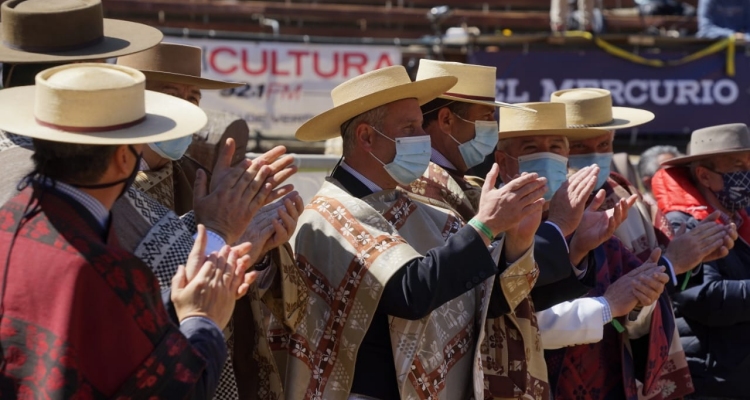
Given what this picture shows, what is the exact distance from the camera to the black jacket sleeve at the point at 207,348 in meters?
2.68

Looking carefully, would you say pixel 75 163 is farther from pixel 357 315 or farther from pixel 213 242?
pixel 357 315

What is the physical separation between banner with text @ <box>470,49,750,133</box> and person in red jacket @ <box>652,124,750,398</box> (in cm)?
513

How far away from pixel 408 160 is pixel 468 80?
3.06ft

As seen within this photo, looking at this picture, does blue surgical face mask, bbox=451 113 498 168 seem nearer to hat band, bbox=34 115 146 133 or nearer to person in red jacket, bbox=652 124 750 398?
person in red jacket, bbox=652 124 750 398

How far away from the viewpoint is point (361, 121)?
3951mm

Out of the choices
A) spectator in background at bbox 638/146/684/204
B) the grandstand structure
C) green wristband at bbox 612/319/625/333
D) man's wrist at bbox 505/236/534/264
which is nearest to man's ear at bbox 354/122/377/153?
man's wrist at bbox 505/236/534/264

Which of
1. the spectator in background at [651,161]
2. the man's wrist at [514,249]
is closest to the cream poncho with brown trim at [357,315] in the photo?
the man's wrist at [514,249]

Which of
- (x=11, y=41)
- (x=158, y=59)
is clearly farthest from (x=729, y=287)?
(x=11, y=41)

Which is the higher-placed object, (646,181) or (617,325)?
(617,325)

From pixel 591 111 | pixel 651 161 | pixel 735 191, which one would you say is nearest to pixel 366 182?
pixel 591 111

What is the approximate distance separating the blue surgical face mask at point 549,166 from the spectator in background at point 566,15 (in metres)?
7.17

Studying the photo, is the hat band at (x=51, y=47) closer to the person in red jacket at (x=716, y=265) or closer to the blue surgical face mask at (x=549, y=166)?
the blue surgical face mask at (x=549, y=166)

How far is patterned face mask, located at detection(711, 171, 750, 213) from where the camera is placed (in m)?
5.65

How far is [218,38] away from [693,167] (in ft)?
17.1
